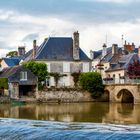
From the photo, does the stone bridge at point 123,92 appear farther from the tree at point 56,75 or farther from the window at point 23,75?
the window at point 23,75

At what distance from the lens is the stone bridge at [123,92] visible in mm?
47344

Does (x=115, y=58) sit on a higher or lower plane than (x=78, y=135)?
higher

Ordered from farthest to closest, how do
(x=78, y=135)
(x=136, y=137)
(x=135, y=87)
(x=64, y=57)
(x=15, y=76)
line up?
(x=64, y=57) → (x=15, y=76) → (x=135, y=87) → (x=78, y=135) → (x=136, y=137)

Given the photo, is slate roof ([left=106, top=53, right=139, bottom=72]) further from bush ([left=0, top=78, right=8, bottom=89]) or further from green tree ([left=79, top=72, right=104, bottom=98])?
bush ([left=0, top=78, right=8, bottom=89])

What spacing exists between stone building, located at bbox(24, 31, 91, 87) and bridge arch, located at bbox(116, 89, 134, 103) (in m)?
8.33

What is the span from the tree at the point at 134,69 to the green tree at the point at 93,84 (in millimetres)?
3200

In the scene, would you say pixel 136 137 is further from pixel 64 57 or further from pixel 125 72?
pixel 64 57

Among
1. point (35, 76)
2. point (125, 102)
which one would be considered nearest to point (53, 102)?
point (35, 76)

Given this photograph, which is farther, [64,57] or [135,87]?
[64,57]

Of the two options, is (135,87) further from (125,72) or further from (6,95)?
(6,95)

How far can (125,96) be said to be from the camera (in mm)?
50594

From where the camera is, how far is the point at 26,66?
5328cm

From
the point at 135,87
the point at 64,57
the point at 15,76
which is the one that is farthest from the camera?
the point at 64,57

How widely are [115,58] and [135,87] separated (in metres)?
12.4
